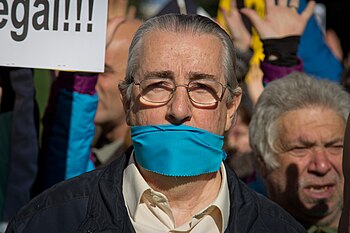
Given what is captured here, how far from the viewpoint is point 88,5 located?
11.2 feet

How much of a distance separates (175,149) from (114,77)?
2.04 m

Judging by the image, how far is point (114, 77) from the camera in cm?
493

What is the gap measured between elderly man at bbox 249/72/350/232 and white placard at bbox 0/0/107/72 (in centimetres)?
109

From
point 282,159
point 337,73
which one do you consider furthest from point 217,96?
point 337,73

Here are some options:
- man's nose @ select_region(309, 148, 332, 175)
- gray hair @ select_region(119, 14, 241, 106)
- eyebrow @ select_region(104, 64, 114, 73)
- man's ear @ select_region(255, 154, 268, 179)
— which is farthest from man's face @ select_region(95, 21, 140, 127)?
gray hair @ select_region(119, 14, 241, 106)

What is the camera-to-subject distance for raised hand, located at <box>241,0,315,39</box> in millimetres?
4520

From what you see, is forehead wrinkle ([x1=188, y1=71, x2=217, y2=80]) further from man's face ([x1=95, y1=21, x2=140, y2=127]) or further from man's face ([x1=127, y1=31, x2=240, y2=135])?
man's face ([x1=95, y1=21, x2=140, y2=127])

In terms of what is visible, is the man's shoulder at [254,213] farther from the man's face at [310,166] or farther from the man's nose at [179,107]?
the man's face at [310,166]

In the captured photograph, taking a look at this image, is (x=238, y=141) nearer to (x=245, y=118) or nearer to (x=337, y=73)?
(x=245, y=118)

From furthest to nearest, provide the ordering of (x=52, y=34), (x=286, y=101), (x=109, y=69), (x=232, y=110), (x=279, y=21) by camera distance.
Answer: (x=109, y=69) → (x=279, y=21) → (x=286, y=101) → (x=52, y=34) → (x=232, y=110)

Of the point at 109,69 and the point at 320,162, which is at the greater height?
the point at 109,69

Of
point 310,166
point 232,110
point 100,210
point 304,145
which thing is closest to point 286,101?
point 304,145

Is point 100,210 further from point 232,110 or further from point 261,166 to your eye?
point 261,166

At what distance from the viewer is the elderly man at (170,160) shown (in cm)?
295
